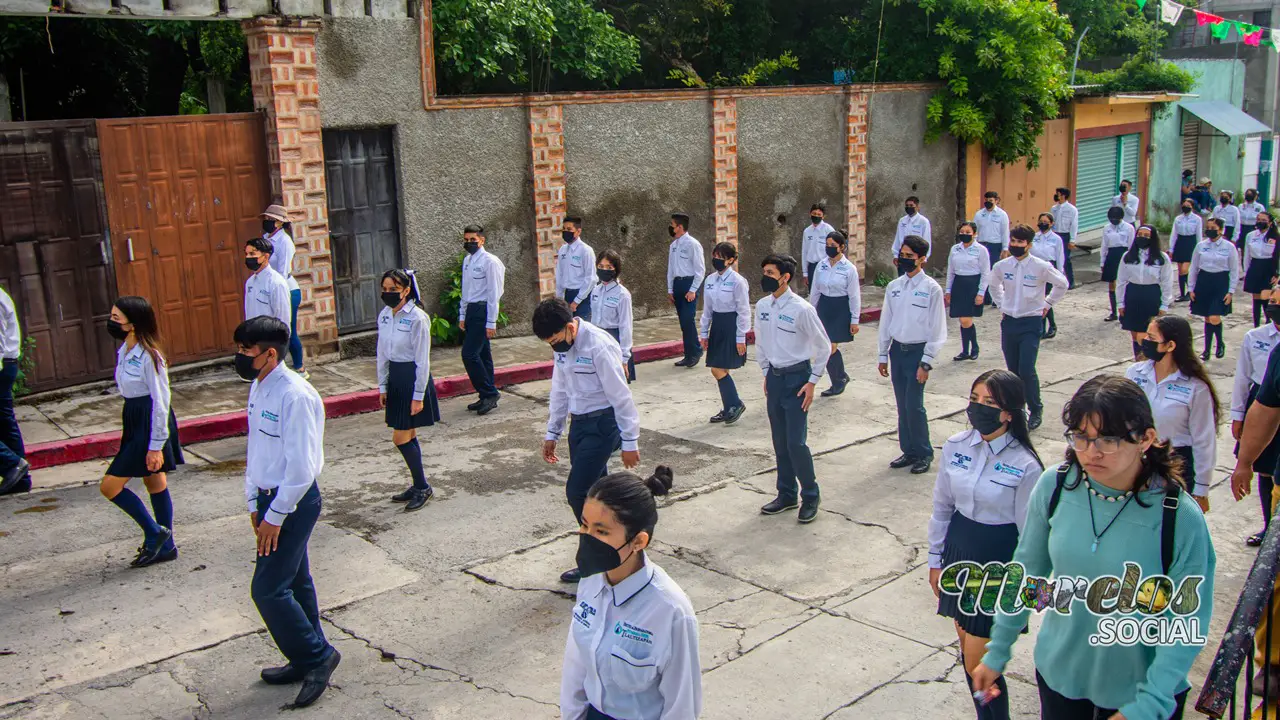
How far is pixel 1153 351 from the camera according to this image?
6.49m

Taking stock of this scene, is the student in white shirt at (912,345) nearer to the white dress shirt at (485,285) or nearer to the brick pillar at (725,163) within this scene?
the white dress shirt at (485,285)

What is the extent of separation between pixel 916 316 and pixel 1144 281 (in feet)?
16.0

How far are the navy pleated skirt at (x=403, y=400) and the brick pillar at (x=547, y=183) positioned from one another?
20.5ft

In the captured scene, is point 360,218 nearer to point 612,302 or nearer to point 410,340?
point 612,302

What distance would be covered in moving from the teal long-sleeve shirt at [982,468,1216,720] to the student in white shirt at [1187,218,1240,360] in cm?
1088

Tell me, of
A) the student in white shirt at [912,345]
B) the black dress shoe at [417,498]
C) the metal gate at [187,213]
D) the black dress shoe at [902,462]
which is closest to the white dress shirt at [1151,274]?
the student in white shirt at [912,345]

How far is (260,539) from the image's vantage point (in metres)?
5.54

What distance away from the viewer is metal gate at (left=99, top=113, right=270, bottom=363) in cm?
1179

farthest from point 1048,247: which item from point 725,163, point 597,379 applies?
point 597,379

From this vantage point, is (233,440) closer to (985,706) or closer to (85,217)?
(85,217)

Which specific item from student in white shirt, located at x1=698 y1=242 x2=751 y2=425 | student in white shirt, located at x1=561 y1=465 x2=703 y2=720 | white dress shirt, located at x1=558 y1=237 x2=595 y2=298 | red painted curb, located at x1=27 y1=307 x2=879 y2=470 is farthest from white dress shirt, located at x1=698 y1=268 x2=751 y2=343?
student in white shirt, located at x1=561 y1=465 x2=703 y2=720

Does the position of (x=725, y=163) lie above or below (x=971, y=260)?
above

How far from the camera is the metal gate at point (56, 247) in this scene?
36.5ft

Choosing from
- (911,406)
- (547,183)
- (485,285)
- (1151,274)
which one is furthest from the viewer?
(547,183)
